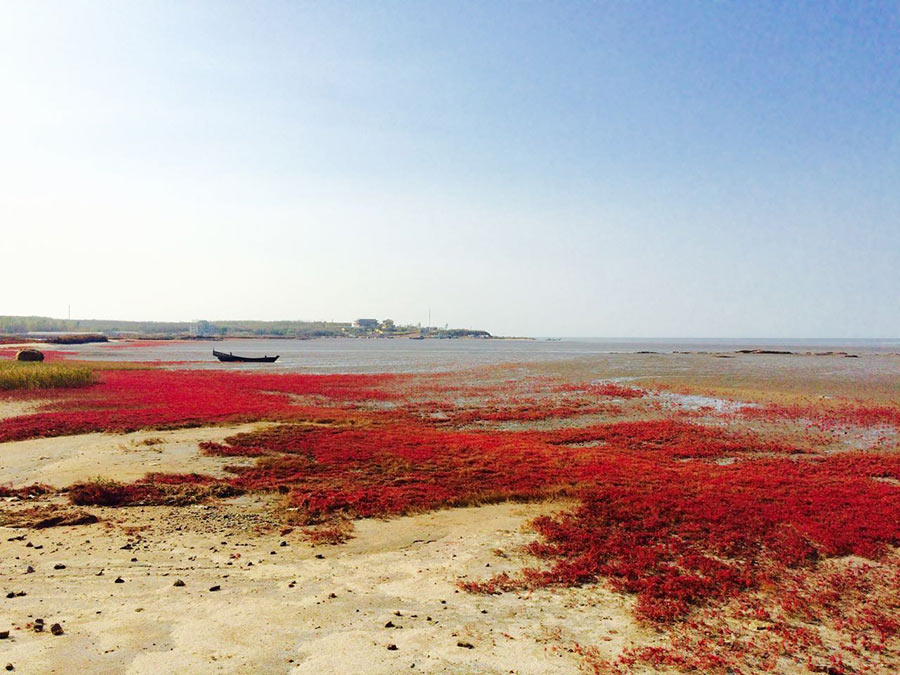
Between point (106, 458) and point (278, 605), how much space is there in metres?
12.9

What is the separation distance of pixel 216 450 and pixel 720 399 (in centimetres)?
3254

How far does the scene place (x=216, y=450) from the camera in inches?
755

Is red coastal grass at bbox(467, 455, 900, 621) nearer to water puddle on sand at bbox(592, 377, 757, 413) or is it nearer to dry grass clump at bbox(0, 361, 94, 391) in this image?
water puddle on sand at bbox(592, 377, 757, 413)

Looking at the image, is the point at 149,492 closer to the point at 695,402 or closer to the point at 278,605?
the point at 278,605

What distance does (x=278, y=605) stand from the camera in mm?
7934

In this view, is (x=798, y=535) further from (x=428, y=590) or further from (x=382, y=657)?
(x=382, y=657)

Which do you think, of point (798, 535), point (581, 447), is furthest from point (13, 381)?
point (798, 535)

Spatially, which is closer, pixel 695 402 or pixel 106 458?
pixel 106 458

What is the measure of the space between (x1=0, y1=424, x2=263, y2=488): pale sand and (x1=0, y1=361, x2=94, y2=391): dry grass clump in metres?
21.3

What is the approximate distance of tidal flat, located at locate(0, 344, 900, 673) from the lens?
6836mm

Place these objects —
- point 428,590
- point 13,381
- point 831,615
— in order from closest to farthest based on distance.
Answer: point 831,615 → point 428,590 → point 13,381

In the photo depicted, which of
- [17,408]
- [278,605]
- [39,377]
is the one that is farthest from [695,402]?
[39,377]

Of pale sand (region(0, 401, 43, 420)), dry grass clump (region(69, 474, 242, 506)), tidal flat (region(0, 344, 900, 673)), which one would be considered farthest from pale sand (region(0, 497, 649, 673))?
pale sand (region(0, 401, 43, 420))

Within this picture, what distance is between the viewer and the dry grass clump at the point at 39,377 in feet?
122
